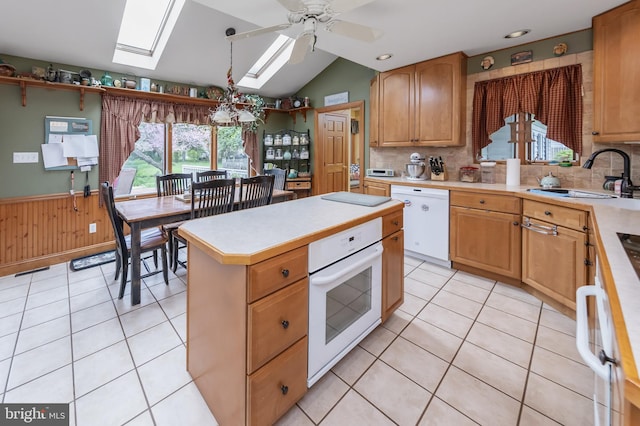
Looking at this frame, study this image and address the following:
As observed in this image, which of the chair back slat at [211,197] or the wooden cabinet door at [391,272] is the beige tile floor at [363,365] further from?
the chair back slat at [211,197]

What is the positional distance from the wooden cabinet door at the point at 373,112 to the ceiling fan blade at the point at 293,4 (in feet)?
7.89

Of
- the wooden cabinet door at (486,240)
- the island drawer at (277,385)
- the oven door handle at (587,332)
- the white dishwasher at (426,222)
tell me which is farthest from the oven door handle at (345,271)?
the wooden cabinet door at (486,240)

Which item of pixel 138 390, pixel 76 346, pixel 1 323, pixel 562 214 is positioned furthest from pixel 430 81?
pixel 1 323

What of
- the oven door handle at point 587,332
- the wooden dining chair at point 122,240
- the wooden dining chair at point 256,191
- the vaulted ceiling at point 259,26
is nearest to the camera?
the oven door handle at point 587,332

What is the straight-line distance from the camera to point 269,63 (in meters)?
4.71

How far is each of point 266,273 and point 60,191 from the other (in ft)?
12.3

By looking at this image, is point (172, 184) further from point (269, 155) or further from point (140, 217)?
point (269, 155)

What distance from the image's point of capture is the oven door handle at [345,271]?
1.37 meters

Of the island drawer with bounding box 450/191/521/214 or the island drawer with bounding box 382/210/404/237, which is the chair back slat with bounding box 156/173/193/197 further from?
the island drawer with bounding box 450/191/521/214

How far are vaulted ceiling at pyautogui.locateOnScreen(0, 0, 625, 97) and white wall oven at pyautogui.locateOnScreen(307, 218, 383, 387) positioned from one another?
1.85 meters

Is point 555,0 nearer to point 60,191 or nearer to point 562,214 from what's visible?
point 562,214

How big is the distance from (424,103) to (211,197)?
2.66 meters

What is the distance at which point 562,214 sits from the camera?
220cm
